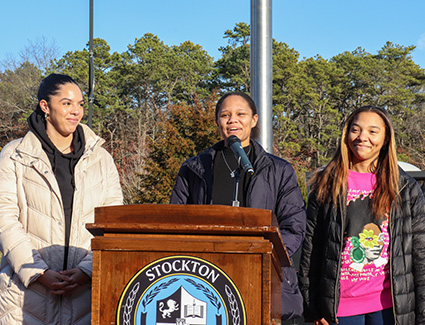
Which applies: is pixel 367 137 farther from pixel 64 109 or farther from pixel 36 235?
pixel 36 235

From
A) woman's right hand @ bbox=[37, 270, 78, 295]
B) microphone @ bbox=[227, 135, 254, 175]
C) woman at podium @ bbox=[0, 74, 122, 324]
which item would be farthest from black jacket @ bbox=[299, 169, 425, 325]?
woman's right hand @ bbox=[37, 270, 78, 295]

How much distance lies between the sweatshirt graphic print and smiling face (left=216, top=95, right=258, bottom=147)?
2.29 ft

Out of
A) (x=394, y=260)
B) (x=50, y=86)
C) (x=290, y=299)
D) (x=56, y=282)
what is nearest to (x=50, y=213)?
(x=56, y=282)

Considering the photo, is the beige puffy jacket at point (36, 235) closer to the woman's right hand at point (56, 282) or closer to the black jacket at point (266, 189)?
the woman's right hand at point (56, 282)

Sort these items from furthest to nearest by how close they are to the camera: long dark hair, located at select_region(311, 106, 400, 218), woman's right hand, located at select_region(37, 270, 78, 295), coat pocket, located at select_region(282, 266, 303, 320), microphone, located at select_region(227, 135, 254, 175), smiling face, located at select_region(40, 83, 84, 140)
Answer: long dark hair, located at select_region(311, 106, 400, 218)
smiling face, located at select_region(40, 83, 84, 140)
woman's right hand, located at select_region(37, 270, 78, 295)
coat pocket, located at select_region(282, 266, 303, 320)
microphone, located at select_region(227, 135, 254, 175)

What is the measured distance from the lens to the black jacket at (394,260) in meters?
2.87

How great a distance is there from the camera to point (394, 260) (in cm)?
289

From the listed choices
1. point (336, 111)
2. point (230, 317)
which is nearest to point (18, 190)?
point (230, 317)

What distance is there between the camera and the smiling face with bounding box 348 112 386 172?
308cm

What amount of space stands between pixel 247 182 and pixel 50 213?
999 mm

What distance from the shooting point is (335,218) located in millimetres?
3025

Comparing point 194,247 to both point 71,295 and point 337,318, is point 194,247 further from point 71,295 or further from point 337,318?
point 337,318

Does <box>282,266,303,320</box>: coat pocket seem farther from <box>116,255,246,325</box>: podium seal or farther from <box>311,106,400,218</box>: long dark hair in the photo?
<box>116,255,246,325</box>: podium seal

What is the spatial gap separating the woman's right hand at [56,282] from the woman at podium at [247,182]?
0.71 meters
